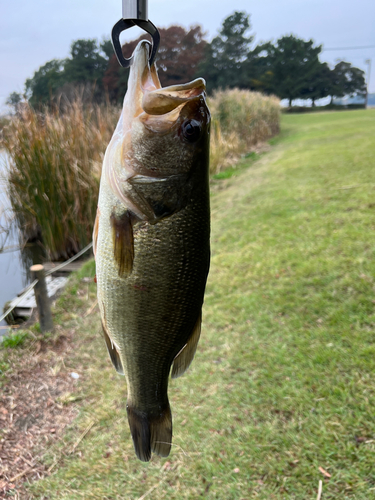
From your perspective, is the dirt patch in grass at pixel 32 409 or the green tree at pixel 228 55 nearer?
the dirt patch in grass at pixel 32 409

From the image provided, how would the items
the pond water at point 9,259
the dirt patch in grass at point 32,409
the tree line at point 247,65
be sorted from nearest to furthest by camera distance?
the dirt patch in grass at point 32,409, the pond water at point 9,259, the tree line at point 247,65

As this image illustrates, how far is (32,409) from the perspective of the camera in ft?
9.47

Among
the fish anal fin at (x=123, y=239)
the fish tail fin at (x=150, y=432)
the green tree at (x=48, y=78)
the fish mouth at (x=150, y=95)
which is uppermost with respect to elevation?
the green tree at (x=48, y=78)

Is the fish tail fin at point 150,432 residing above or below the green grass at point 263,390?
above

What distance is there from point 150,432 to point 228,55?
138 feet

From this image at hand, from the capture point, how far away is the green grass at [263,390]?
223 cm

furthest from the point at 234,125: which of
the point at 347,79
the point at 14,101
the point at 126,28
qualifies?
the point at 347,79

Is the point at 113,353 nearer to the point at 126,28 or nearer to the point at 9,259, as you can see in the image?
the point at 126,28

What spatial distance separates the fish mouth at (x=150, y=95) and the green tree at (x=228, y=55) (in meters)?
33.2

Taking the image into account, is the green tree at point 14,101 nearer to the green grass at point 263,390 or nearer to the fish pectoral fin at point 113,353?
the green grass at point 263,390

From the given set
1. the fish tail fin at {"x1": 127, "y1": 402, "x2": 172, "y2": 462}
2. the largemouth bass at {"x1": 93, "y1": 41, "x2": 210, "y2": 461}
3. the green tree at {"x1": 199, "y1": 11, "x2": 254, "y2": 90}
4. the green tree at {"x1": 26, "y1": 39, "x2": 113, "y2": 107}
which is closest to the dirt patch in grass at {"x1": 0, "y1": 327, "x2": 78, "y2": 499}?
the fish tail fin at {"x1": 127, "y1": 402, "x2": 172, "y2": 462}

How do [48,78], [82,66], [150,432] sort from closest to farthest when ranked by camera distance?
[150,432], [48,78], [82,66]

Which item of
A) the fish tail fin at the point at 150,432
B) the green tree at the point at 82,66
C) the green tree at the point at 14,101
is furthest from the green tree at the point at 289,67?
the fish tail fin at the point at 150,432

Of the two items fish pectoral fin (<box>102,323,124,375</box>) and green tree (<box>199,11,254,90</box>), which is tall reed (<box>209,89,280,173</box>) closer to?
fish pectoral fin (<box>102,323,124,375</box>)
